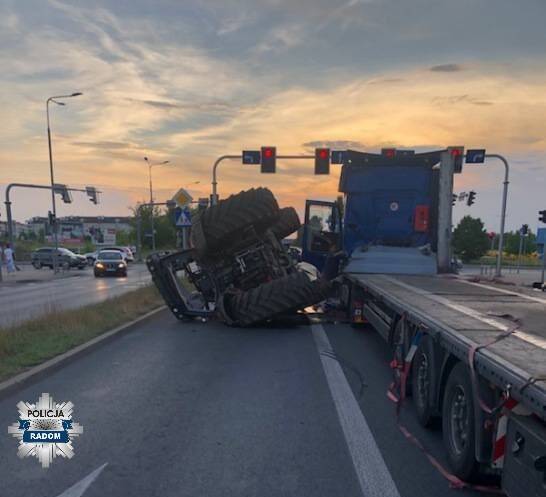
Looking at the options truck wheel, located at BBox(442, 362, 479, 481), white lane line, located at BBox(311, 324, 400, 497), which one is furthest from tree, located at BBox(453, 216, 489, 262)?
truck wheel, located at BBox(442, 362, 479, 481)

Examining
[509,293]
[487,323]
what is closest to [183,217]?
[509,293]

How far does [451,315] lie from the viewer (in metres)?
4.93

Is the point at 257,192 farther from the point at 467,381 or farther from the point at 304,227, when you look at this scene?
the point at 467,381

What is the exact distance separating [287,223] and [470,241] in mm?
55877

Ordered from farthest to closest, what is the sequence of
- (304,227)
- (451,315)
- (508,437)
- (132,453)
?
(304,227)
(451,315)
(132,453)
(508,437)

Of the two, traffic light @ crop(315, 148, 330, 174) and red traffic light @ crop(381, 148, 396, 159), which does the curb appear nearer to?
red traffic light @ crop(381, 148, 396, 159)

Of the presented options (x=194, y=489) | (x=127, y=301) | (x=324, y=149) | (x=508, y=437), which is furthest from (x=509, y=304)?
(x=324, y=149)

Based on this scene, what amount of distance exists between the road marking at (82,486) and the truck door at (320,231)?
8.65 meters

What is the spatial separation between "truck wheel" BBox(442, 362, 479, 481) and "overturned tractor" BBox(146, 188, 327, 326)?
5090mm

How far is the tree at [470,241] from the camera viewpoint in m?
62.4

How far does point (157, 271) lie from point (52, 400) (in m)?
4.80

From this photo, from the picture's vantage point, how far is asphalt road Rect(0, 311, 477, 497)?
12.8ft

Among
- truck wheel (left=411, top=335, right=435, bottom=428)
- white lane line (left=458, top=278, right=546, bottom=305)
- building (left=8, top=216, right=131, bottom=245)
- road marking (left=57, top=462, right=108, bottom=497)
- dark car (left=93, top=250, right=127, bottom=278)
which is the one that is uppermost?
white lane line (left=458, top=278, right=546, bottom=305)

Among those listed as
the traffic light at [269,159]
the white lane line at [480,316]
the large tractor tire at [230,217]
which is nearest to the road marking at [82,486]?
the white lane line at [480,316]
